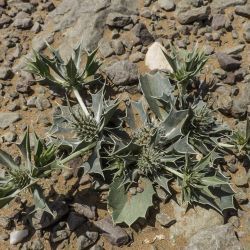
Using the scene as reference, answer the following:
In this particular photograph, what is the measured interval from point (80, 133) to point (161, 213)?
3.09 ft

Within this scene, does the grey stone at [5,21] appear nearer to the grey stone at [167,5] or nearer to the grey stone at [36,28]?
the grey stone at [36,28]

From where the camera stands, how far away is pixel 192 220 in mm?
3514

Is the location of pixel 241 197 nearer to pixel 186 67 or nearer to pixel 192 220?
pixel 192 220

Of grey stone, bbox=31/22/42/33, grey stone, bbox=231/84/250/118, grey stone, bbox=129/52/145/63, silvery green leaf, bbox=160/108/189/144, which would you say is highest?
grey stone, bbox=31/22/42/33

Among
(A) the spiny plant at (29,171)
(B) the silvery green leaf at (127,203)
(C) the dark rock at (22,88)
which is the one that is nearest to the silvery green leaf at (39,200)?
(A) the spiny plant at (29,171)

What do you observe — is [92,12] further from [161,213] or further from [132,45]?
[161,213]

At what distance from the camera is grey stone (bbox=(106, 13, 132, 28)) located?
177 inches

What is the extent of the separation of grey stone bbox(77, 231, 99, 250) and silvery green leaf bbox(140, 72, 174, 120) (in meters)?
1.19

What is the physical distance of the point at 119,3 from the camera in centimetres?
464

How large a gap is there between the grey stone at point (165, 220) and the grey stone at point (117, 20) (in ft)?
6.79

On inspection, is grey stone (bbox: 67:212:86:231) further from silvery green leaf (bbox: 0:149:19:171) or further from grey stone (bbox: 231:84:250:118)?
grey stone (bbox: 231:84:250:118)

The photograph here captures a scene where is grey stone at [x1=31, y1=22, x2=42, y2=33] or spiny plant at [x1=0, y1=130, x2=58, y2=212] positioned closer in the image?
spiny plant at [x1=0, y1=130, x2=58, y2=212]

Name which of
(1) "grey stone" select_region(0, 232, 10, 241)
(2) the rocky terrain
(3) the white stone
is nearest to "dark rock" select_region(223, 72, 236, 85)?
(2) the rocky terrain

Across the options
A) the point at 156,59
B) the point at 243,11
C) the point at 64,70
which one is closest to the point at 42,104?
the point at 64,70
